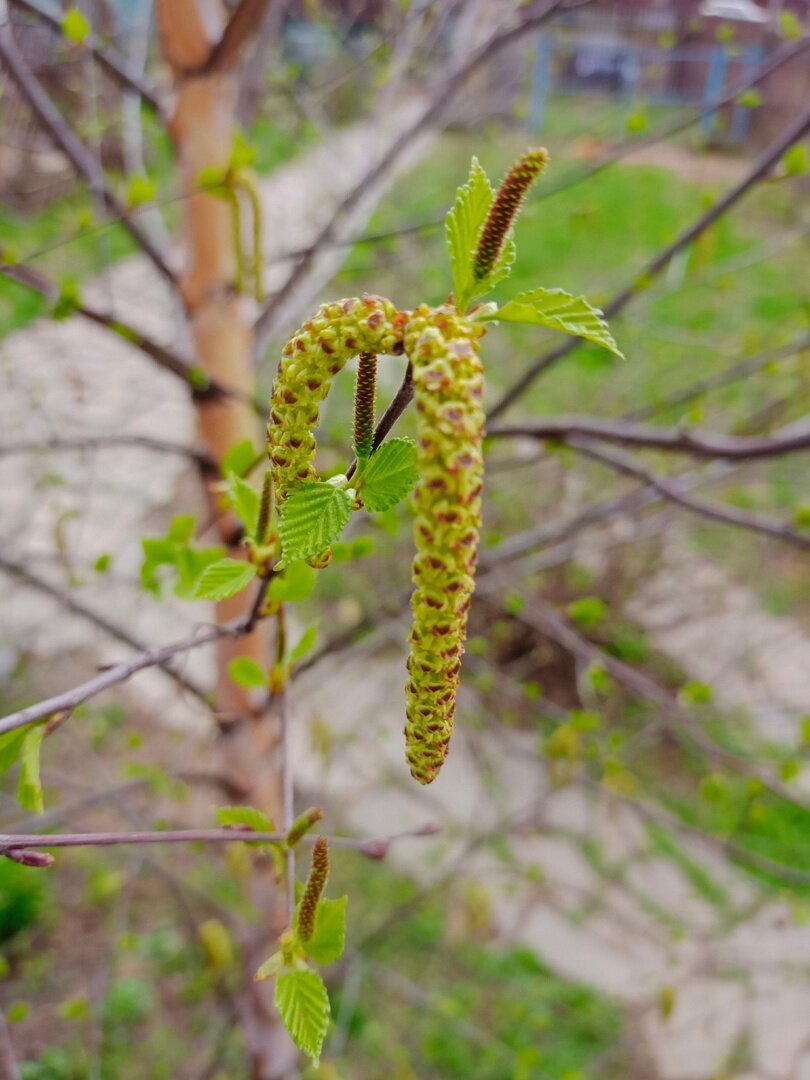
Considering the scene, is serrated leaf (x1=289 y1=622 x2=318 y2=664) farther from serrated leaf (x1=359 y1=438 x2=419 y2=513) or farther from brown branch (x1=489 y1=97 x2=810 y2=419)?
brown branch (x1=489 y1=97 x2=810 y2=419)

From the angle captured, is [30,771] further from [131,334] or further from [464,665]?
Answer: [464,665]

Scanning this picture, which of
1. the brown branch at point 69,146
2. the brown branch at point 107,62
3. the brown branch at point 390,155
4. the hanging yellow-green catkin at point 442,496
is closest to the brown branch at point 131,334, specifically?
the brown branch at point 69,146

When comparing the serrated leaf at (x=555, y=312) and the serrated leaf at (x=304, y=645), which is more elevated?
the serrated leaf at (x=555, y=312)

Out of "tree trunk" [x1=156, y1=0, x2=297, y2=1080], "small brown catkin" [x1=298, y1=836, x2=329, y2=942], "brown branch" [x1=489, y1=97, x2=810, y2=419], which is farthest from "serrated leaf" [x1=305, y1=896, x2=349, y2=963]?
"brown branch" [x1=489, y1=97, x2=810, y2=419]

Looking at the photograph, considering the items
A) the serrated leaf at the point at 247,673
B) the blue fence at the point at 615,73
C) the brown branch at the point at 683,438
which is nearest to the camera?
the serrated leaf at the point at 247,673

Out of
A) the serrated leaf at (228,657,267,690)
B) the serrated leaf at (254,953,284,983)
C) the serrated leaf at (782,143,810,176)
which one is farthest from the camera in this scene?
the serrated leaf at (782,143,810,176)

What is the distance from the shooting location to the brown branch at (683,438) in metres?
1.11

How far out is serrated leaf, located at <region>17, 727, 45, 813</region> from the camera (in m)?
0.64

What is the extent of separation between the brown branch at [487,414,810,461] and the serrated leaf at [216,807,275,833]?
2.46 ft

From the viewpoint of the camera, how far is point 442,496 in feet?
1.28

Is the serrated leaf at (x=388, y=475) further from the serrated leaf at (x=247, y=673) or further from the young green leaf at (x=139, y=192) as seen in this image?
the young green leaf at (x=139, y=192)

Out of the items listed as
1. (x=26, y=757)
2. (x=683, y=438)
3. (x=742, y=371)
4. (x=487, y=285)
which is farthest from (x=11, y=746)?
(x=742, y=371)

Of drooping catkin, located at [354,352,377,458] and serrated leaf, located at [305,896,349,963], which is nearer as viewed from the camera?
drooping catkin, located at [354,352,377,458]

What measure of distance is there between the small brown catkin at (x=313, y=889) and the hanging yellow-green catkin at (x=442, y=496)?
0.15 metres
